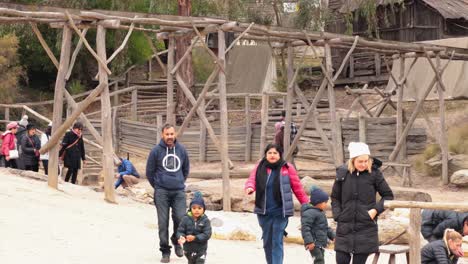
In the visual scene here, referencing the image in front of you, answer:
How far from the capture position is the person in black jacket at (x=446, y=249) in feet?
30.5

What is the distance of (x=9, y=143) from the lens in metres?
19.4

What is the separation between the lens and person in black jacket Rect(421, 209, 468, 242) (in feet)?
32.6

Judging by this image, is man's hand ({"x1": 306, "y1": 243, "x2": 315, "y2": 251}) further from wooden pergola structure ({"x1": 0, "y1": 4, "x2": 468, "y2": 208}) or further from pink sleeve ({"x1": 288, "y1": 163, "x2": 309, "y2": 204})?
wooden pergola structure ({"x1": 0, "y1": 4, "x2": 468, "y2": 208})

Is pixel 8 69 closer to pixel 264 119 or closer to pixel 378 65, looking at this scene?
pixel 264 119

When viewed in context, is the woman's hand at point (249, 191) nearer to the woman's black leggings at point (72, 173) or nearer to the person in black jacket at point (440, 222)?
the person in black jacket at point (440, 222)

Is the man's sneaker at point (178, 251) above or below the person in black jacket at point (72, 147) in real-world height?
below

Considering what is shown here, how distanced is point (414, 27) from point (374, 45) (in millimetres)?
17380

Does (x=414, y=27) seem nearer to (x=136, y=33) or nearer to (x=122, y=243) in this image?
(x=136, y=33)

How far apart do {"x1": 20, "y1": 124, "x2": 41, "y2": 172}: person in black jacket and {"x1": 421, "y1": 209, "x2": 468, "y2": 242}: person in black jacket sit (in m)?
9.81

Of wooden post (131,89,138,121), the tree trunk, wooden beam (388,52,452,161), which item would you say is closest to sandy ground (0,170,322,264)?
wooden beam (388,52,452,161)

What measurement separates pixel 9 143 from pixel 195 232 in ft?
31.9

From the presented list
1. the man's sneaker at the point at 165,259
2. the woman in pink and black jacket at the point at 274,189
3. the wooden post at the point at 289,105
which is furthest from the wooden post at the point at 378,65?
the woman in pink and black jacket at the point at 274,189

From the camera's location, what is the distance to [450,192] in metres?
21.9

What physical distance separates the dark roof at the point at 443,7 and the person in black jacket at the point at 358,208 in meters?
27.1
